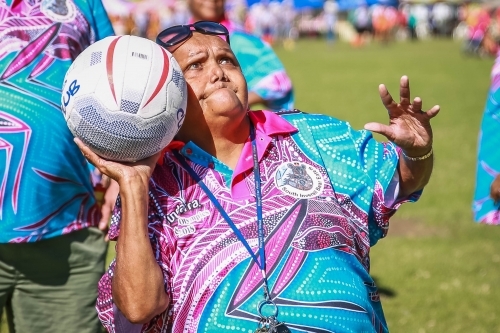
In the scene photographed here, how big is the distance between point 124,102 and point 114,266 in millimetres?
604

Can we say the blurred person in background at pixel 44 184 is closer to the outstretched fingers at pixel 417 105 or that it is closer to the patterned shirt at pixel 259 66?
the outstretched fingers at pixel 417 105

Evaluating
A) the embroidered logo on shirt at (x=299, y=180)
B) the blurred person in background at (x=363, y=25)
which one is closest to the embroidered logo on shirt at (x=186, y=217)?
the embroidered logo on shirt at (x=299, y=180)

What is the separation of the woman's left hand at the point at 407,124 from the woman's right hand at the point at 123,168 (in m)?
0.88

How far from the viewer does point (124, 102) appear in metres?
2.70

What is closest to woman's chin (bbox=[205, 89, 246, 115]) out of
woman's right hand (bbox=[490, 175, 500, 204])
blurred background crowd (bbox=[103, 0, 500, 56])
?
woman's right hand (bbox=[490, 175, 500, 204])

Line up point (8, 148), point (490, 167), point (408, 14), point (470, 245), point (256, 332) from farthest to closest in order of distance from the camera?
1. point (408, 14)
2. point (470, 245)
3. point (490, 167)
4. point (8, 148)
5. point (256, 332)

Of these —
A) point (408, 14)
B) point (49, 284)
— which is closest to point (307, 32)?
point (408, 14)

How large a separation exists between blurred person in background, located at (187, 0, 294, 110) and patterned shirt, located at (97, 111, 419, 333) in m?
2.97

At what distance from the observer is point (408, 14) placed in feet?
165

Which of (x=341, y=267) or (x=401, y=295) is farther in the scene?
(x=401, y=295)

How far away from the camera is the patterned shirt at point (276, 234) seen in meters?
2.71

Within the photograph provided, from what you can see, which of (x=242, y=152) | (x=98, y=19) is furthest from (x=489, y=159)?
(x=98, y=19)

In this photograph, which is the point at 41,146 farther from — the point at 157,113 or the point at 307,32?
the point at 307,32

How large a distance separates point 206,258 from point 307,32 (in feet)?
174
